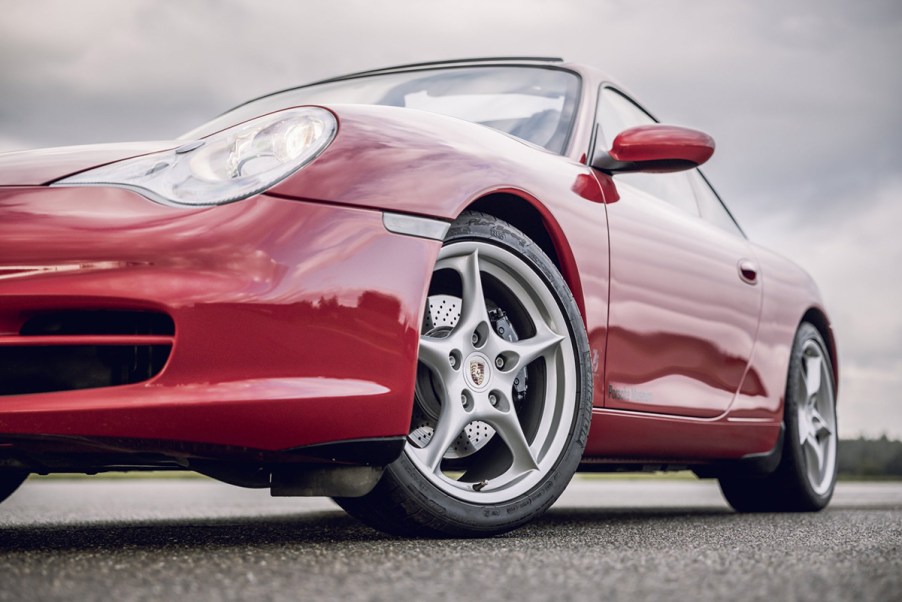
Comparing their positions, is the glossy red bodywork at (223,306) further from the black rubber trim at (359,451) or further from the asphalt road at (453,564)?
the asphalt road at (453,564)

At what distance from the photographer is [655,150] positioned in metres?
3.26


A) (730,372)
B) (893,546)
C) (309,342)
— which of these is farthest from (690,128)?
(309,342)

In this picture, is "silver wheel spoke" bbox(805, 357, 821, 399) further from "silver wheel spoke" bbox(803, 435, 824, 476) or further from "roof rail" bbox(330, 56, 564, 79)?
"roof rail" bbox(330, 56, 564, 79)

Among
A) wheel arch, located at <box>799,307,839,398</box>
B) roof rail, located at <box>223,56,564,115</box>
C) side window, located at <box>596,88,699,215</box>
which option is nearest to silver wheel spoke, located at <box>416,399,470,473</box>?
side window, located at <box>596,88,699,215</box>

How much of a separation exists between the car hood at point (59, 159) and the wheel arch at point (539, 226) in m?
0.82

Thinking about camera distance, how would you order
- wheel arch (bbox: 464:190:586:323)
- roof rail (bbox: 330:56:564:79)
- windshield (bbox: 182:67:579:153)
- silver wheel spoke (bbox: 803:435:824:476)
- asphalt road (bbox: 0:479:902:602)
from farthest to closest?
1. silver wheel spoke (bbox: 803:435:824:476)
2. roof rail (bbox: 330:56:564:79)
3. windshield (bbox: 182:67:579:153)
4. wheel arch (bbox: 464:190:586:323)
5. asphalt road (bbox: 0:479:902:602)

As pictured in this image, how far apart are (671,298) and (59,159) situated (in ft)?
6.14

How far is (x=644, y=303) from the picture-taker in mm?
3246

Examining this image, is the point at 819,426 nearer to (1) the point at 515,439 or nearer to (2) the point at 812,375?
(2) the point at 812,375

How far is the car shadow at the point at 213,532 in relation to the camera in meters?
2.50

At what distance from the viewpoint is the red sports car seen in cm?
212

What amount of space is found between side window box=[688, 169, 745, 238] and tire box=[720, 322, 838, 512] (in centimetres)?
56

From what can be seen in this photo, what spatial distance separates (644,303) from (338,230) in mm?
1288

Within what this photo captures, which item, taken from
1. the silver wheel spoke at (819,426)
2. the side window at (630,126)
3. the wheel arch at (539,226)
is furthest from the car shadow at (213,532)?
the side window at (630,126)
